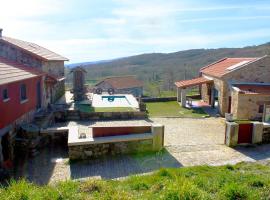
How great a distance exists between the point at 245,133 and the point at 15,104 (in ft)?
42.5

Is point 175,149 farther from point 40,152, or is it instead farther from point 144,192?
point 144,192

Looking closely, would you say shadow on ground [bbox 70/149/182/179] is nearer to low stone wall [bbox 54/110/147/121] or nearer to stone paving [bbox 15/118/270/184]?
stone paving [bbox 15/118/270/184]

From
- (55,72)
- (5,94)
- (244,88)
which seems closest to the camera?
(5,94)

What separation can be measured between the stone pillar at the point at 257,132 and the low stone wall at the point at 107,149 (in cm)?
611

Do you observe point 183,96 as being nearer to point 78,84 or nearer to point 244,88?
point 244,88

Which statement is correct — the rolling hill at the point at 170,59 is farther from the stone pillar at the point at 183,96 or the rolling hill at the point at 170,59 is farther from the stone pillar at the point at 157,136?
the stone pillar at the point at 157,136

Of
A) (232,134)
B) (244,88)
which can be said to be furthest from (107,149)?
(244,88)

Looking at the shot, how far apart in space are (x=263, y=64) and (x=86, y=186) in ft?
69.7

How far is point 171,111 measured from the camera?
2691 cm

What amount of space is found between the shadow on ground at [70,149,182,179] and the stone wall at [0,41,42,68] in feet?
36.4

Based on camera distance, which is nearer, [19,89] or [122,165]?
[122,165]

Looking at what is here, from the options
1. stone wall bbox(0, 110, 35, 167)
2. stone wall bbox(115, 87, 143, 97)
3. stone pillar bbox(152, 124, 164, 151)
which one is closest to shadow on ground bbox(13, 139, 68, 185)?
stone wall bbox(0, 110, 35, 167)

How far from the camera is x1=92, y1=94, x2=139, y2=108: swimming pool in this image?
81.1 feet

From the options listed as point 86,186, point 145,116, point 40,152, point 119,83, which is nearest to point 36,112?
point 40,152
